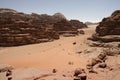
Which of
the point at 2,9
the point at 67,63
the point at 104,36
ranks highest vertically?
the point at 2,9

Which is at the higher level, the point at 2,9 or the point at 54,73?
the point at 2,9

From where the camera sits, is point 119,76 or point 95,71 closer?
point 119,76

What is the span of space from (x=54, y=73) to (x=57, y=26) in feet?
108

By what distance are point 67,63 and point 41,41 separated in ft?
46.8

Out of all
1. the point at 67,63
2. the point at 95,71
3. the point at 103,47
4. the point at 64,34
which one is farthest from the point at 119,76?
the point at 64,34

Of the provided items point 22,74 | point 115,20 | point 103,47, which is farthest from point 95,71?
point 115,20

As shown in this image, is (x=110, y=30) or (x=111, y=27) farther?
(x=111, y=27)

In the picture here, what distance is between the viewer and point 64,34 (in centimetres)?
3725

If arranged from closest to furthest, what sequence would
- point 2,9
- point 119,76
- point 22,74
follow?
point 119,76
point 22,74
point 2,9

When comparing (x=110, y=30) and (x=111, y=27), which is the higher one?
(x=111, y=27)

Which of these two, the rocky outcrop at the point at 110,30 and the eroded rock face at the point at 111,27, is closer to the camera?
the rocky outcrop at the point at 110,30

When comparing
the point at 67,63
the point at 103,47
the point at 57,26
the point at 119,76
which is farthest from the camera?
the point at 57,26

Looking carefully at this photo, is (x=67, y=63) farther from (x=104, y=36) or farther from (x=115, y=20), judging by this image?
(x=115, y=20)

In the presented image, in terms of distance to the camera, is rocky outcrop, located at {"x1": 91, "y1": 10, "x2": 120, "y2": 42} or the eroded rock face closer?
rocky outcrop, located at {"x1": 91, "y1": 10, "x2": 120, "y2": 42}
